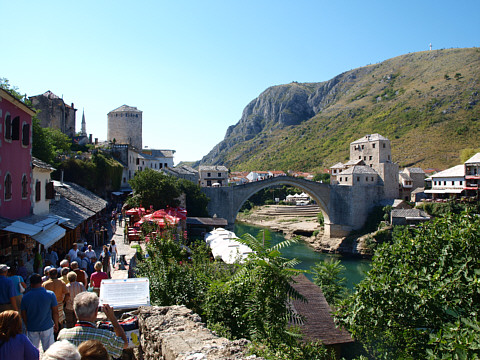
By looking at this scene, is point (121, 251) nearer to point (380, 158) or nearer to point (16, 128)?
point (16, 128)

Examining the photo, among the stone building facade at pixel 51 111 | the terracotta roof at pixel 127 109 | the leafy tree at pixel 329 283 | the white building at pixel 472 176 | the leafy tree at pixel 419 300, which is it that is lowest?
the leafy tree at pixel 329 283

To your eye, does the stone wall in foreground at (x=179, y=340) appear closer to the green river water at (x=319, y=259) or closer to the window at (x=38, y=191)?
the window at (x=38, y=191)

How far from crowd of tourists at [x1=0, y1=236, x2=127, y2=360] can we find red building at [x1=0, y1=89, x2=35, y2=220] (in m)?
3.52

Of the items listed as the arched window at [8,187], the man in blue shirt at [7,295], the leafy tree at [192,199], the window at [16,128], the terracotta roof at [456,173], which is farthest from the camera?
the terracotta roof at [456,173]

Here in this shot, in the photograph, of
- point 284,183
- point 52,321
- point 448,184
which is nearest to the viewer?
point 52,321

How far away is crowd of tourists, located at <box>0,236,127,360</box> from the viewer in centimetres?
251

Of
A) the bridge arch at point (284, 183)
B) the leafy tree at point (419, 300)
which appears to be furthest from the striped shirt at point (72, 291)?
the bridge arch at point (284, 183)

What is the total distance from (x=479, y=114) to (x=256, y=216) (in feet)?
140

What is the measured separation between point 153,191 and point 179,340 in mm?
21414

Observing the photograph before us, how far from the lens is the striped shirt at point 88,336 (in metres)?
3.12

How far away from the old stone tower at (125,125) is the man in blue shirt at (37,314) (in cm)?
4359

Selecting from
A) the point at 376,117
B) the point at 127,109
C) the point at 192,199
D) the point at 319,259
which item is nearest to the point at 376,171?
the point at 319,259

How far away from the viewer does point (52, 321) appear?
456cm

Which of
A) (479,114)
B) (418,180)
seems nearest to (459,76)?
(479,114)
